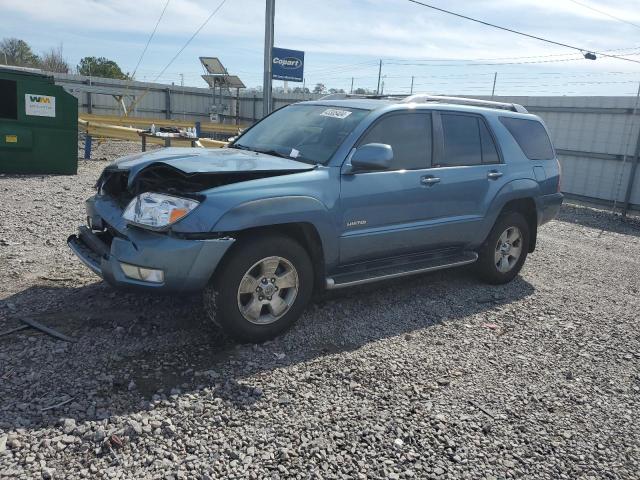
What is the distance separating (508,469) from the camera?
2918 millimetres

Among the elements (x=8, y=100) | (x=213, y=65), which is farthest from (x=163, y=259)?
(x=213, y=65)

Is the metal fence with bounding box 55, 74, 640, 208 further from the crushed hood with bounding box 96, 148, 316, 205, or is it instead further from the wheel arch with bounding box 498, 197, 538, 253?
the crushed hood with bounding box 96, 148, 316, 205

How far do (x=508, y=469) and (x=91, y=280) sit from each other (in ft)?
12.7

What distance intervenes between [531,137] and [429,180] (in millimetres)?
1947

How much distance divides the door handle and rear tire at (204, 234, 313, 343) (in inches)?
54.7

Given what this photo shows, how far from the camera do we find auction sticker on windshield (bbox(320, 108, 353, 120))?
4834 millimetres

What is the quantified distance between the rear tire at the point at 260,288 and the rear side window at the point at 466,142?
1.86 meters

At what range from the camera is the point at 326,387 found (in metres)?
3.58

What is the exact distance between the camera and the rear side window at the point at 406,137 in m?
4.70

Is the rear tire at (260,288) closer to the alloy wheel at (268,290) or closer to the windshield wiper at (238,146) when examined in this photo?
the alloy wheel at (268,290)

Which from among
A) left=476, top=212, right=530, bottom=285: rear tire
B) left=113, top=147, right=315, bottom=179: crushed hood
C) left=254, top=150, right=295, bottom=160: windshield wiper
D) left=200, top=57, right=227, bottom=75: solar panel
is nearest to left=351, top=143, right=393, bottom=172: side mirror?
left=113, top=147, right=315, bottom=179: crushed hood

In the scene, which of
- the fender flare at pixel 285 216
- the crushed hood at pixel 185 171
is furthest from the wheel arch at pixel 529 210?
the crushed hood at pixel 185 171

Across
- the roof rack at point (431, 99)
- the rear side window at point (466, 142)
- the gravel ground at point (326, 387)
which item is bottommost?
the gravel ground at point (326, 387)

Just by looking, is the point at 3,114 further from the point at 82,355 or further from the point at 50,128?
the point at 82,355
